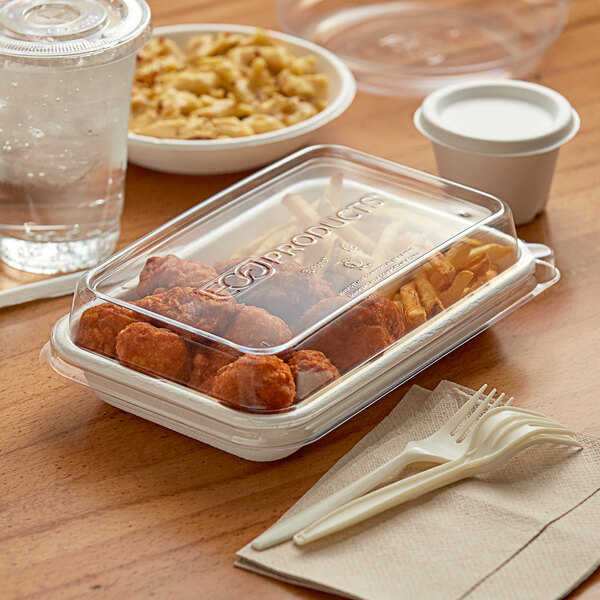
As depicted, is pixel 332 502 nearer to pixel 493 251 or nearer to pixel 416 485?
pixel 416 485

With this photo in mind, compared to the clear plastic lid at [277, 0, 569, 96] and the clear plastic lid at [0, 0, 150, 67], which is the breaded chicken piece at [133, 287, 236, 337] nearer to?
the clear plastic lid at [0, 0, 150, 67]

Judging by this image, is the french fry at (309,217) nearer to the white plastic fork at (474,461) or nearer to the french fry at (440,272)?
the french fry at (440,272)

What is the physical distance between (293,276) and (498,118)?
47cm

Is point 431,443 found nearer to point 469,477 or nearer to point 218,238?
point 469,477

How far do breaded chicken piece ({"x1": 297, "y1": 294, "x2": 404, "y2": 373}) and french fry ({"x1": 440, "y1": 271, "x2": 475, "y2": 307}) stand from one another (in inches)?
2.6

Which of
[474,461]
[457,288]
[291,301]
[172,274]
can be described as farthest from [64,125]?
[474,461]

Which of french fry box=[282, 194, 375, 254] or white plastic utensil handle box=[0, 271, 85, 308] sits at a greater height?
french fry box=[282, 194, 375, 254]

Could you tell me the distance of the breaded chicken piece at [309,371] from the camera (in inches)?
32.4

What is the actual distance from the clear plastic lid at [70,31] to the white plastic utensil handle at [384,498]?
516mm

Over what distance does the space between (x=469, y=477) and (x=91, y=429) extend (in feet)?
1.13

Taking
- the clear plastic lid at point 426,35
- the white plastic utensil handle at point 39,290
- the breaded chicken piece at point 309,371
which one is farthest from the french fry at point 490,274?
the clear plastic lid at point 426,35

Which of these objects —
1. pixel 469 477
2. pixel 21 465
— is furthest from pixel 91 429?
pixel 469 477

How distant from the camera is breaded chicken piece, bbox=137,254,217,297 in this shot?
3.02 feet

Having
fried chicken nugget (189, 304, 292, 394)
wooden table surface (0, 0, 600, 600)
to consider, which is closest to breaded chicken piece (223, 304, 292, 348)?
fried chicken nugget (189, 304, 292, 394)
